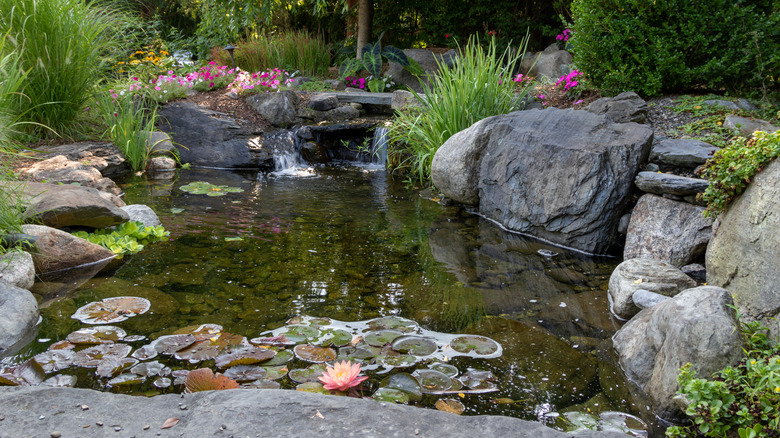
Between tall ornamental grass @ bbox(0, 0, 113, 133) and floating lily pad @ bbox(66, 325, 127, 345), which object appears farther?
tall ornamental grass @ bbox(0, 0, 113, 133)

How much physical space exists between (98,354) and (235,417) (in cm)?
123

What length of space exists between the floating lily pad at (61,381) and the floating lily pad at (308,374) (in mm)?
947

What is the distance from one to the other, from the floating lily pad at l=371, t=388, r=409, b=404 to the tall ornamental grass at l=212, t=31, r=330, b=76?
9700 mm

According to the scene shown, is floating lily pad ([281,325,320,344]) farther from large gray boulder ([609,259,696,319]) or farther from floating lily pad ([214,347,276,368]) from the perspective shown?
large gray boulder ([609,259,696,319])

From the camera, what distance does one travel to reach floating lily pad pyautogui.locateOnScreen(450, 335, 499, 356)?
2.71 m

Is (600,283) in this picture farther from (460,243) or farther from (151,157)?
(151,157)

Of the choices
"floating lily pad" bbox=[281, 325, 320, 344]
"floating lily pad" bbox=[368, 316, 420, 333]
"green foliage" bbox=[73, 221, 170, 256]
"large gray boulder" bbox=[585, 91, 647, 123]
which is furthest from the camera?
"large gray boulder" bbox=[585, 91, 647, 123]

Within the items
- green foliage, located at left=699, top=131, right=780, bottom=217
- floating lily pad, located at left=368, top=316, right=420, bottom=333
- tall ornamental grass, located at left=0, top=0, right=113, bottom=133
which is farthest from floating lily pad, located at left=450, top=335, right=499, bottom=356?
tall ornamental grass, located at left=0, top=0, right=113, bottom=133

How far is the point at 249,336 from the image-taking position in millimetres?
2809

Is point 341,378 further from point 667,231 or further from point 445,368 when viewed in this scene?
point 667,231

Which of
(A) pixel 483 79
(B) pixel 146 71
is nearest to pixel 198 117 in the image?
(B) pixel 146 71

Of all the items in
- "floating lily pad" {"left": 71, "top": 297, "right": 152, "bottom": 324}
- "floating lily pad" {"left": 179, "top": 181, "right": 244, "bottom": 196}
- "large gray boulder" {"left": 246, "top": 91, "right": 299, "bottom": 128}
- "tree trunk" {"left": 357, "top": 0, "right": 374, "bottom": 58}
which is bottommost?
"floating lily pad" {"left": 179, "top": 181, "right": 244, "bottom": 196}

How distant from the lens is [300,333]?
9.26 feet

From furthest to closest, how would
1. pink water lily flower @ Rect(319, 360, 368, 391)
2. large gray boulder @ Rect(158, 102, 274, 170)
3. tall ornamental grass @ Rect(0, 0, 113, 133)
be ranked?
large gray boulder @ Rect(158, 102, 274, 170)
tall ornamental grass @ Rect(0, 0, 113, 133)
pink water lily flower @ Rect(319, 360, 368, 391)
